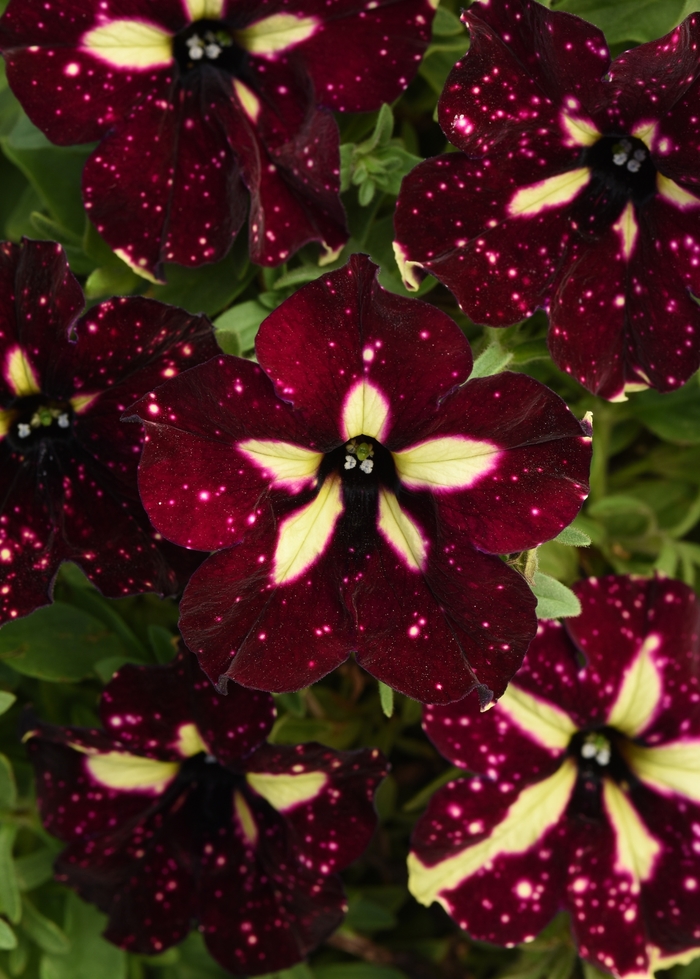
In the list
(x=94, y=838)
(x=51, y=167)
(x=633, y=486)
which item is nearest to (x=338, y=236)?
(x=51, y=167)

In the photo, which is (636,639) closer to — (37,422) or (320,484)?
(320,484)

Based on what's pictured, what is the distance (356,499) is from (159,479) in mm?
199

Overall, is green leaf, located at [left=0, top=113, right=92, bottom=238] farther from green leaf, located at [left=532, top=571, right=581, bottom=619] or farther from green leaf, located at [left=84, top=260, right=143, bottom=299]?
green leaf, located at [left=532, top=571, right=581, bottom=619]

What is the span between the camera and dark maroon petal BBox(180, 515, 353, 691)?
2.71ft

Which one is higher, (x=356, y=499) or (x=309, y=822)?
(x=356, y=499)

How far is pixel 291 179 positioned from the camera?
3.13ft

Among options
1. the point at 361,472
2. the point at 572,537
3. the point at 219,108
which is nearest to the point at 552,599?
the point at 572,537

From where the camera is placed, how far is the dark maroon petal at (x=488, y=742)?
1.04 metres

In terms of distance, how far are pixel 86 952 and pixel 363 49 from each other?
102 cm

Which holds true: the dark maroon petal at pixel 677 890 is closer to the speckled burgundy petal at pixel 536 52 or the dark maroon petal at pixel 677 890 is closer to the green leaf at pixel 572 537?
the green leaf at pixel 572 537

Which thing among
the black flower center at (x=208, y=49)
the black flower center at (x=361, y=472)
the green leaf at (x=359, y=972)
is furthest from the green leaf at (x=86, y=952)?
the black flower center at (x=208, y=49)

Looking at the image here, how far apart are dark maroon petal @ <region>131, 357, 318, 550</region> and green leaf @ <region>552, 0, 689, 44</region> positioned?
534 mm

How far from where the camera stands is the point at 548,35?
2.83 ft

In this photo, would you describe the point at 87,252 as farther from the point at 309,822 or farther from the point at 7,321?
the point at 309,822
